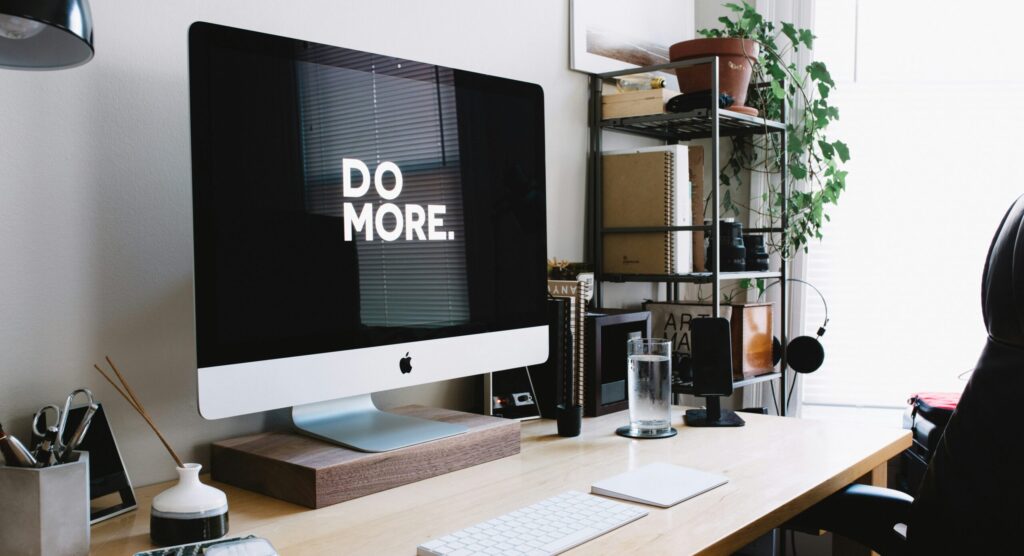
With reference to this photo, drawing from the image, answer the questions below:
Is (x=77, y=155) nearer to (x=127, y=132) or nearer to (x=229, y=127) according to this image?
(x=127, y=132)

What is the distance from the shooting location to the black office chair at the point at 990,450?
1.05 m

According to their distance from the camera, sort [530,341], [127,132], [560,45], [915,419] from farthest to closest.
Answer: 1. [915,419]
2. [560,45]
3. [530,341]
4. [127,132]

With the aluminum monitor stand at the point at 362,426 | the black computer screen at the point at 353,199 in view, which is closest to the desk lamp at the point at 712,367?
the black computer screen at the point at 353,199

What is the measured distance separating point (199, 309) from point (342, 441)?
0.32 meters

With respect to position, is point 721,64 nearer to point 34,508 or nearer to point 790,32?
point 790,32

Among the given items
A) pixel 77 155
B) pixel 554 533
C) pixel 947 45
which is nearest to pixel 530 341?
pixel 554 533

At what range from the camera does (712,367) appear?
1716 millimetres

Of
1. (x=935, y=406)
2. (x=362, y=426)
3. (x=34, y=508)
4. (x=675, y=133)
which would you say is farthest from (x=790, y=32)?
(x=34, y=508)

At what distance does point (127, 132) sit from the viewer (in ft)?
4.09

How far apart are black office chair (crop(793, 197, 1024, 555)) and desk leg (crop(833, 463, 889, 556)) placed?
0.31 m

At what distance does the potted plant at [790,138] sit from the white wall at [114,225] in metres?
1.47

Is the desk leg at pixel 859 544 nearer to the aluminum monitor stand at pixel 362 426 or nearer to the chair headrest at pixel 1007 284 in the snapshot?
the chair headrest at pixel 1007 284

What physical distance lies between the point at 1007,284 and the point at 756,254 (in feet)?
4.30

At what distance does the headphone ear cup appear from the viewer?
2.39m
